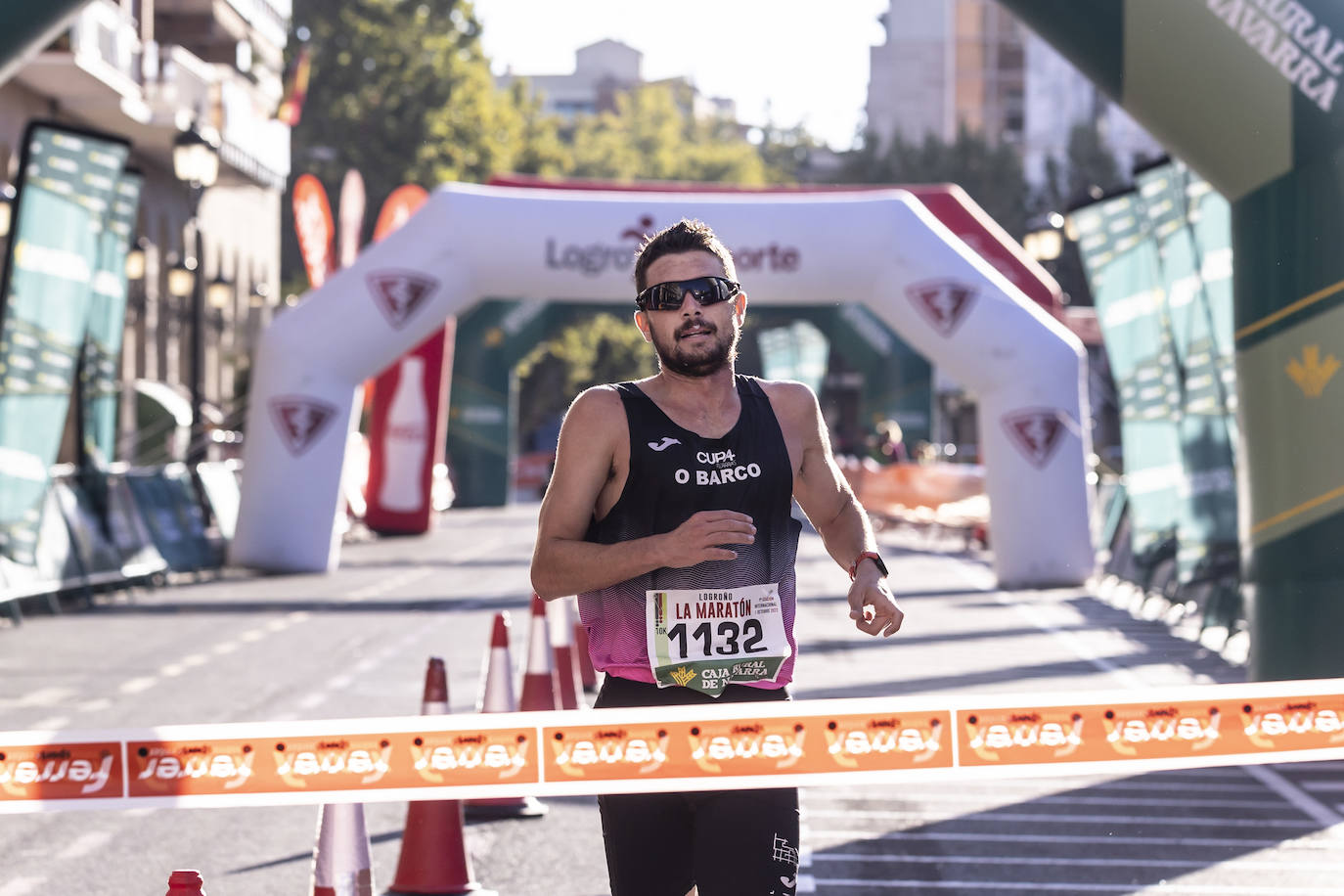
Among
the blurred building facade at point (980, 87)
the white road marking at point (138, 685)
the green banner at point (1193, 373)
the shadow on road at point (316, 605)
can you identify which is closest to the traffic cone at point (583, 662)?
the white road marking at point (138, 685)

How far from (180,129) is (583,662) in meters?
23.6

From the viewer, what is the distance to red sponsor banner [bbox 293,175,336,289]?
30.7 meters

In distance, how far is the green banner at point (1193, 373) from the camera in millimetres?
15031

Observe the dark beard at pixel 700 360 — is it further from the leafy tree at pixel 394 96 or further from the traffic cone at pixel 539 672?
the leafy tree at pixel 394 96

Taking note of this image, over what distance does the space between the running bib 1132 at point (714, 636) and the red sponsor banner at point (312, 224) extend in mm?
26773

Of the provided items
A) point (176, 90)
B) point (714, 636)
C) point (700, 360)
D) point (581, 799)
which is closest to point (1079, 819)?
point (581, 799)

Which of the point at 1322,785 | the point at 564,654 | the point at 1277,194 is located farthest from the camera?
the point at 564,654

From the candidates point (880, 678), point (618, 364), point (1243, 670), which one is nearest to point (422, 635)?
point (880, 678)

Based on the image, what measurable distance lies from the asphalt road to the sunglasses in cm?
326

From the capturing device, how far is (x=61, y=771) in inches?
174

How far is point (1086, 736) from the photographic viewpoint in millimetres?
4613

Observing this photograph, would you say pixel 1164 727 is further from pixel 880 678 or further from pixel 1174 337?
pixel 1174 337

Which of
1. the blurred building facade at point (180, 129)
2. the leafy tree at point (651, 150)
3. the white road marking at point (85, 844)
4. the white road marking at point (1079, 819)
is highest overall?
the leafy tree at point (651, 150)

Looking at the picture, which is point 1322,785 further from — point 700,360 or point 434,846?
point 700,360
